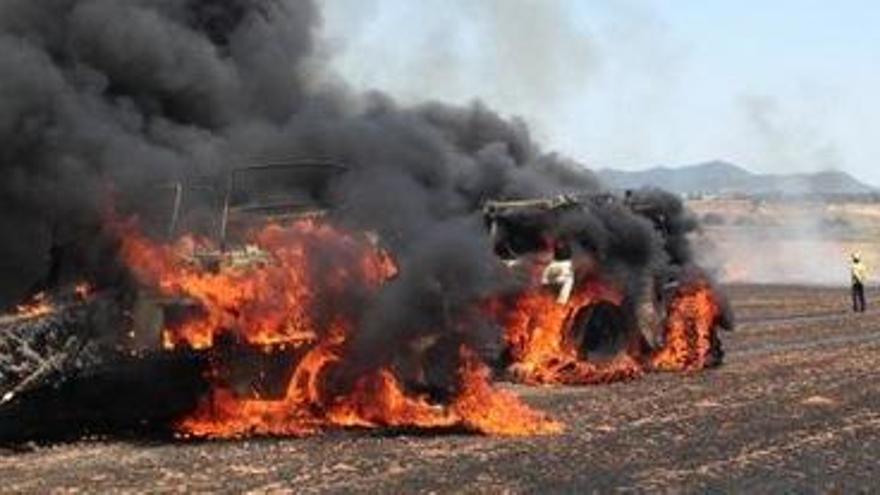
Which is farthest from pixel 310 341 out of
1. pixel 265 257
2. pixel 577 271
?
pixel 577 271

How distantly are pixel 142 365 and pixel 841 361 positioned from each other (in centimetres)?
1152

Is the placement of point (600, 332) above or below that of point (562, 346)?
above

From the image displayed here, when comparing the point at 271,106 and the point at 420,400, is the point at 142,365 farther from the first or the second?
the point at 271,106

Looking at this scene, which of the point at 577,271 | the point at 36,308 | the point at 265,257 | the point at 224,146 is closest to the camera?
the point at 36,308

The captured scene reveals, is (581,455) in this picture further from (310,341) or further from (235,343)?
(235,343)

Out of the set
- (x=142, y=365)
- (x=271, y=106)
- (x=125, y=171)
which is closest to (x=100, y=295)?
(x=142, y=365)

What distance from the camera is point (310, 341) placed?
13.7 m

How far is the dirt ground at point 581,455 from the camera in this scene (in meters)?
10.4

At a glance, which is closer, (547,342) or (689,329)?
(547,342)

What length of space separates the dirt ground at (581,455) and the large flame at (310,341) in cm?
61

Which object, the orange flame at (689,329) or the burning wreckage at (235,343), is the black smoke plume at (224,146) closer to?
the burning wreckage at (235,343)

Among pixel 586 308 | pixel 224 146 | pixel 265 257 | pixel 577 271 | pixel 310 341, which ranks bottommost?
pixel 310 341

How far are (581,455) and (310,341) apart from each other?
3508mm

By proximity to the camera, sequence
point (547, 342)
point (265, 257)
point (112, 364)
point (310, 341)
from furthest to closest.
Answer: point (547, 342), point (265, 257), point (310, 341), point (112, 364)
